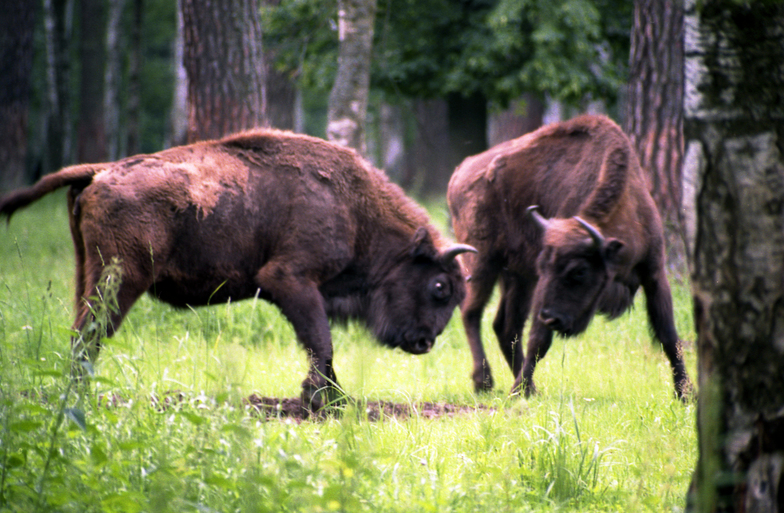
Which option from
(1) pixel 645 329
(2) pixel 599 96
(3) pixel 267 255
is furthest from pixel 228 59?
(2) pixel 599 96

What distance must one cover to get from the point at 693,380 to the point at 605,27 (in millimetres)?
12715

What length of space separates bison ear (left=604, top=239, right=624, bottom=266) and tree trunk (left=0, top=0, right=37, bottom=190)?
51.5ft

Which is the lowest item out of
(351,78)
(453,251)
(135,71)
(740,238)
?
(453,251)

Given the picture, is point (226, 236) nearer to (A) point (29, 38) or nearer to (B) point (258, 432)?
(B) point (258, 432)

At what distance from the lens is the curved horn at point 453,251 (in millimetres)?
4910

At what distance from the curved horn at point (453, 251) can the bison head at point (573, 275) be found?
1.80 ft

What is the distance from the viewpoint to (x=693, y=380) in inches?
197

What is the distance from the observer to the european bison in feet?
13.3

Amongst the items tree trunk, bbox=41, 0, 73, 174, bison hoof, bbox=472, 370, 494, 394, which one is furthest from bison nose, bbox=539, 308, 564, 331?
tree trunk, bbox=41, 0, 73, 174

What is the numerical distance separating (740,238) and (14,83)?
59.9ft

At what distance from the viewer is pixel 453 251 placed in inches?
194

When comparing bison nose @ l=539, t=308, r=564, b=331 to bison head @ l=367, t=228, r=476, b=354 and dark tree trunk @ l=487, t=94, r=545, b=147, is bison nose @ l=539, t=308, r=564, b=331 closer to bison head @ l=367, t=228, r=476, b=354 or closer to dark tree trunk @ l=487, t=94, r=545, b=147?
bison head @ l=367, t=228, r=476, b=354

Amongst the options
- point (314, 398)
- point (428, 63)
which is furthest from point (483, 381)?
point (428, 63)

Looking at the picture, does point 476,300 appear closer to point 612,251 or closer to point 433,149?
point 612,251
